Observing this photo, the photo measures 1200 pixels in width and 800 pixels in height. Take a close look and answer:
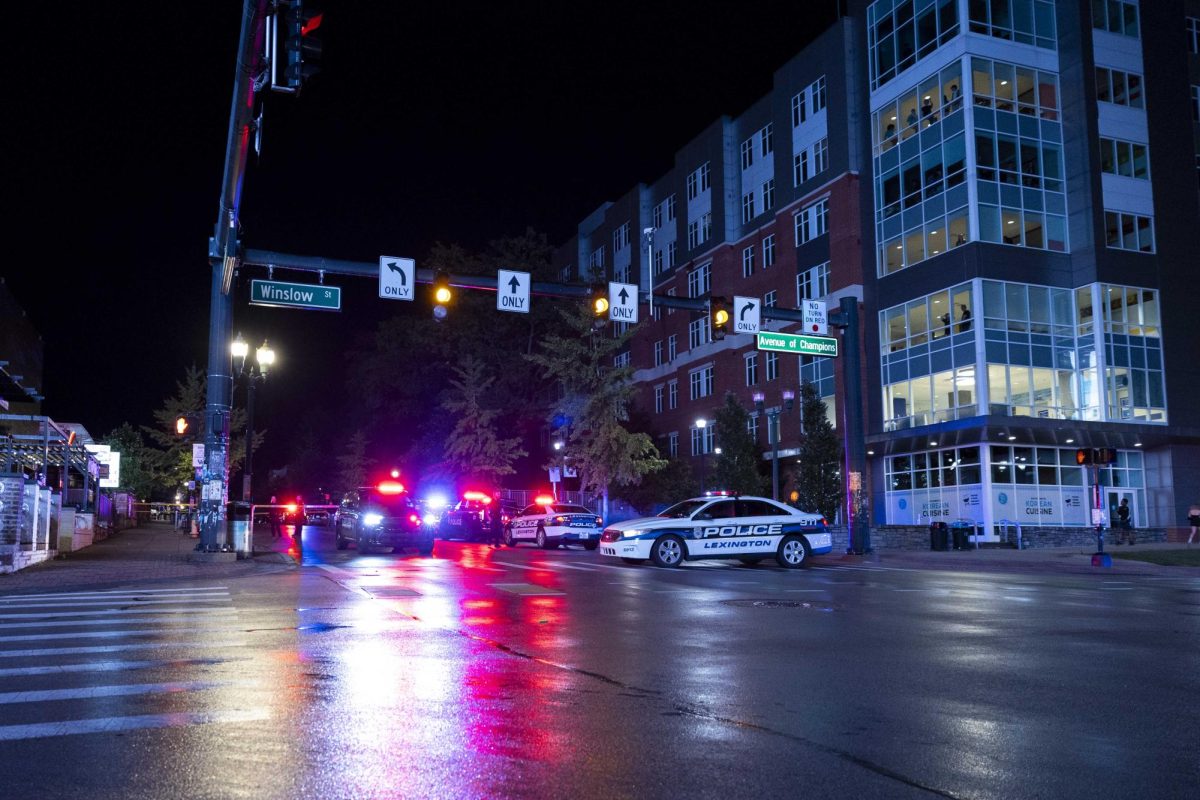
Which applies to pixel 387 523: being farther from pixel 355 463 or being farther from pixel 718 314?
→ pixel 355 463

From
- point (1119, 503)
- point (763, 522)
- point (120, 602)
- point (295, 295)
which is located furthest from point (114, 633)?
point (1119, 503)

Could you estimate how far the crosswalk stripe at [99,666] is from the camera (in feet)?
27.6

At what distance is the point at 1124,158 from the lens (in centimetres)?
4512

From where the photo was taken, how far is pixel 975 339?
42.3 m

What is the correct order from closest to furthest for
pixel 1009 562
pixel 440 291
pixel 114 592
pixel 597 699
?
1. pixel 597 699
2. pixel 114 592
3. pixel 440 291
4. pixel 1009 562

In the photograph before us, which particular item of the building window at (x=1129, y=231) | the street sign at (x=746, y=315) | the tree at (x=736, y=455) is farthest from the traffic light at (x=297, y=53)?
the building window at (x=1129, y=231)

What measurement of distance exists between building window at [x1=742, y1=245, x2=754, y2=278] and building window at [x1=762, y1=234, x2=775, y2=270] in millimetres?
1395

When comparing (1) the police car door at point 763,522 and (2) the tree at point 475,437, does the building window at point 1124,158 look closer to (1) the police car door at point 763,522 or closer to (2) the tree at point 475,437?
(1) the police car door at point 763,522

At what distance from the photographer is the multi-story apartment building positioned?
141 feet

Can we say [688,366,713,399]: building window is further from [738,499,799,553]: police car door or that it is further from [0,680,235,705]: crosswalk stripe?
[0,680,235,705]: crosswalk stripe

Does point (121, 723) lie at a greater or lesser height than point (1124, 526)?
lesser

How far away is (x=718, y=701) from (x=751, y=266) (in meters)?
53.9

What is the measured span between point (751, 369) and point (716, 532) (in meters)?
34.9

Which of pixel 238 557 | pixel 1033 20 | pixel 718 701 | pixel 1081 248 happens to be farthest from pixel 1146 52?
pixel 718 701
